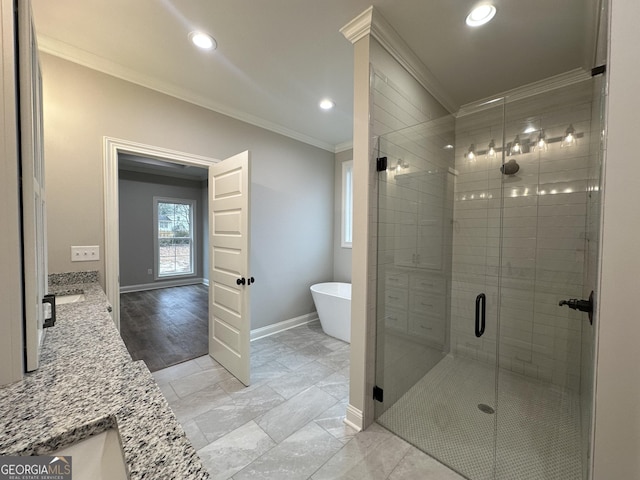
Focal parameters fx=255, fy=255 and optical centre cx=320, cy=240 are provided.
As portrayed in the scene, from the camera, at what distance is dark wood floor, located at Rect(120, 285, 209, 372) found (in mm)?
2812

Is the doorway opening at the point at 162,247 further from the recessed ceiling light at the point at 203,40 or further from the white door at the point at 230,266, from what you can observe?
the recessed ceiling light at the point at 203,40

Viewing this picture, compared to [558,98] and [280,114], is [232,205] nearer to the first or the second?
[280,114]

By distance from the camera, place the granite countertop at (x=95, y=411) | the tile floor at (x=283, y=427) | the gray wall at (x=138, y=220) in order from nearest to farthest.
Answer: the granite countertop at (x=95, y=411), the tile floor at (x=283, y=427), the gray wall at (x=138, y=220)

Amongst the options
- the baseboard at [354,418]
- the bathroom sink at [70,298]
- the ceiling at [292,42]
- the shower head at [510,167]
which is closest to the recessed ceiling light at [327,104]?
the ceiling at [292,42]

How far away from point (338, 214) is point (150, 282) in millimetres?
4848

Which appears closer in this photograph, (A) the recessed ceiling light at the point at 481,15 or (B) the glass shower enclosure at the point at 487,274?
(A) the recessed ceiling light at the point at 481,15

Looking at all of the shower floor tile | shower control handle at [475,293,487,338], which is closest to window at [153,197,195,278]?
the shower floor tile

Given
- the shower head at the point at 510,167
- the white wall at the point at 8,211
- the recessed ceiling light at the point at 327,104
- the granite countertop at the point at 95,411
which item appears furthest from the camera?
the recessed ceiling light at the point at 327,104

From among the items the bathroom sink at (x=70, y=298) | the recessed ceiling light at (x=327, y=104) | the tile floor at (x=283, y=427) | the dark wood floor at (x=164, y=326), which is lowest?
the dark wood floor at (x=164, y=326)

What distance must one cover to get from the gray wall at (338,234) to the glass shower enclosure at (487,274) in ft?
5.61

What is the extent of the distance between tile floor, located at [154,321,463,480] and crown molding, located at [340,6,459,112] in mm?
2653

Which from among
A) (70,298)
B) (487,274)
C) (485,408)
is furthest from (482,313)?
(70,298)

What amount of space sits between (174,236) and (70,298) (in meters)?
5.04

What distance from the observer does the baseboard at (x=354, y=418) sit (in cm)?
175
